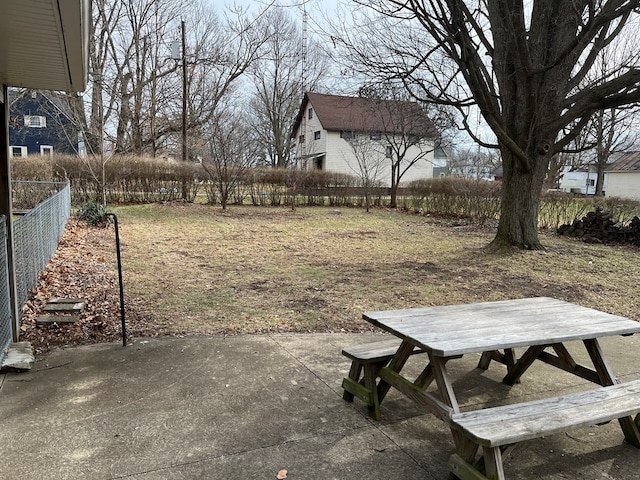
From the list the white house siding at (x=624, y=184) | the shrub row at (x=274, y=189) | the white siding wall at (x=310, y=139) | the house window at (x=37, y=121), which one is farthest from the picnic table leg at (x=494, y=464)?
the white house siding at (x=624, y=184)

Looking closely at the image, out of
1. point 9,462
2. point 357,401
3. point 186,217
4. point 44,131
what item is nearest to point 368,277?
point 357,401

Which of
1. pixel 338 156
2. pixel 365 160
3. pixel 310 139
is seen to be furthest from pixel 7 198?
pixel 310 139

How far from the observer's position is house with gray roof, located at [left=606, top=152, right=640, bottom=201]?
3756 centimetres

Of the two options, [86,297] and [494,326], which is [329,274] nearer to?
[86,297]

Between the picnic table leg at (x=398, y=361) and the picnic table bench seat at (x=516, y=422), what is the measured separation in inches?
23.9

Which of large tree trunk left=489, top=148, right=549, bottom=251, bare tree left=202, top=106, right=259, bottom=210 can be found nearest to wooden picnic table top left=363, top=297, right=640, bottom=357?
large tree trunk left=489, top=148, right=549, bottom=251

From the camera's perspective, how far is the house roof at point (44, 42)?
246 cm

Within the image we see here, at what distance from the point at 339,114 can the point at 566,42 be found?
27413 mm

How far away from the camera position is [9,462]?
2.34 m

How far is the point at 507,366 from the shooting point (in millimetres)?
3551

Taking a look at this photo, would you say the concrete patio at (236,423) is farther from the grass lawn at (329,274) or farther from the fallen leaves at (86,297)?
the grass lawn at (329,274)

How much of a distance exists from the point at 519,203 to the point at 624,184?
121 ft

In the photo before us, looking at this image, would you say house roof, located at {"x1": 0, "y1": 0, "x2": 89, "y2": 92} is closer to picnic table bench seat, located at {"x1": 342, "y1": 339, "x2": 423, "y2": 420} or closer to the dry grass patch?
→ the dry grass patch

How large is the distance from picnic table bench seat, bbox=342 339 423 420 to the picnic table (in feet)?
0.09
